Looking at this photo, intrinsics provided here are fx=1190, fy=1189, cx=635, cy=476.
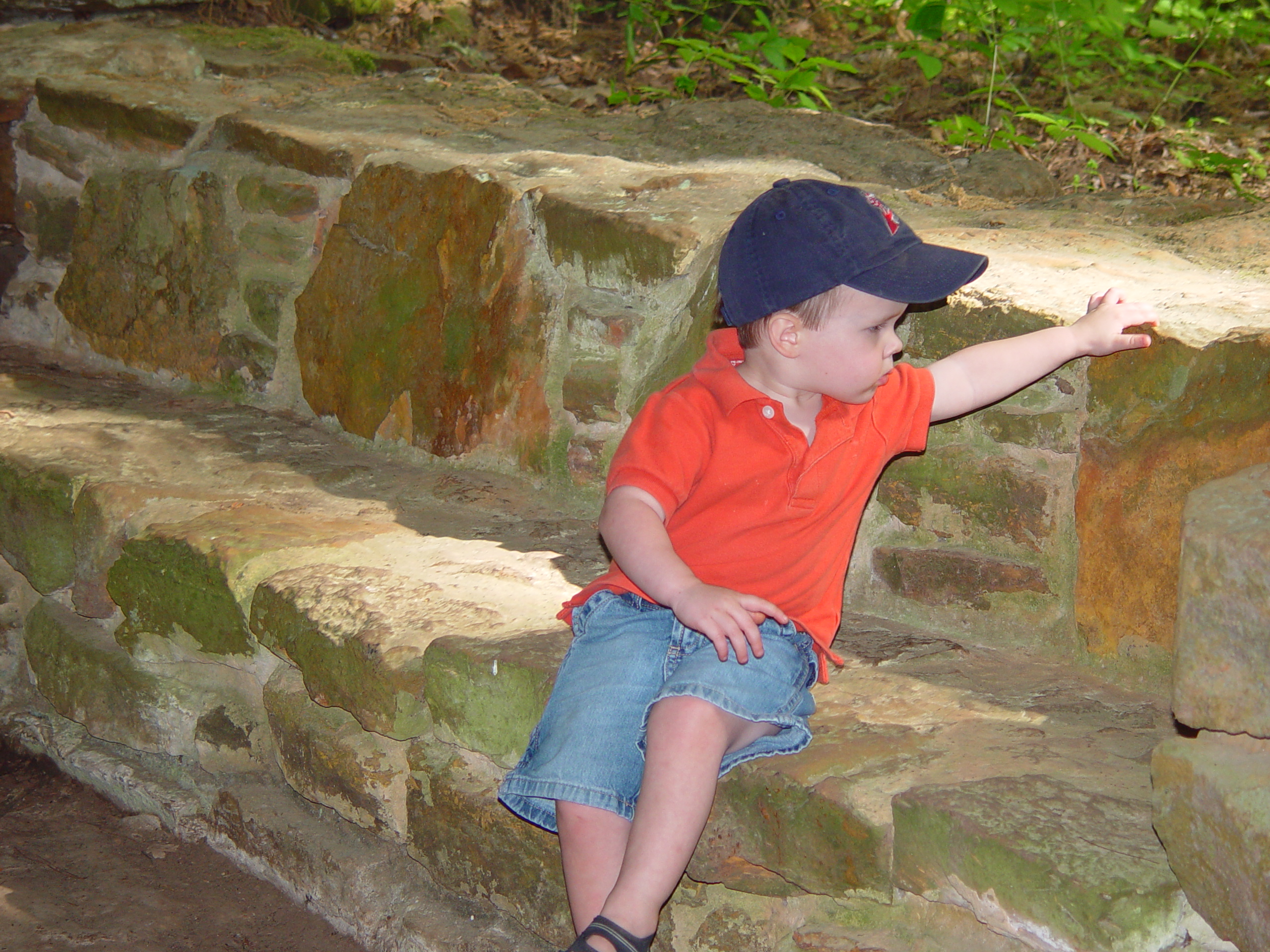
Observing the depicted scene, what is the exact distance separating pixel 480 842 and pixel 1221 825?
1171 mm

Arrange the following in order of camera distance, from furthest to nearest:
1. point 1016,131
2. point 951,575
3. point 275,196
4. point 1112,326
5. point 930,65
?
point 1016,131, point 930,65, point 275,196, point 951,575, point 1112,326

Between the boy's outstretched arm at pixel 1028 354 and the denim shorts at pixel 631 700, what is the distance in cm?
43

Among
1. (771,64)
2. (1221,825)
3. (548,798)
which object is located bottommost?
(548,798)

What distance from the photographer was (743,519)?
1.70m

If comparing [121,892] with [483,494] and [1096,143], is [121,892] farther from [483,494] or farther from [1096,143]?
[1096,143]

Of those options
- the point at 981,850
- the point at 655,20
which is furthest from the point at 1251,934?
the point at 655,20

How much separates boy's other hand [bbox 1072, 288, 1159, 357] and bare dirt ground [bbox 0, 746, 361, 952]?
160 centimetres

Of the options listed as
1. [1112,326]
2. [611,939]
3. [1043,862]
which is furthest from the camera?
[1112,326]

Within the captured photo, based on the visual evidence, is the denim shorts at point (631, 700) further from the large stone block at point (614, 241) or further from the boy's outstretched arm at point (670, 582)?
the large stone block at point (614, 241)

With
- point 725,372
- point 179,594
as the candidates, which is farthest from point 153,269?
point 725,372

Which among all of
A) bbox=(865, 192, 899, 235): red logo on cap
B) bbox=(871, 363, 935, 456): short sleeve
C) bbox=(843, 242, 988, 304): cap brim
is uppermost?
→ bbox=(865, 192, 899, 235): red logo on cap

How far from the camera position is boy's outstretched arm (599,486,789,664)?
148 centimetres

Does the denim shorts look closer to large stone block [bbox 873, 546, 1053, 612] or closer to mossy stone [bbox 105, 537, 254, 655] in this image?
large stone block [bbox 873, 546, 1053, 612]

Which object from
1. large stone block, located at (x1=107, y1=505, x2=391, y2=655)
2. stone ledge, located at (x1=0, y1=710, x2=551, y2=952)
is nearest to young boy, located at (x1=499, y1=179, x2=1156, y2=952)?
stone ledge, located at (x1=0, y1=710, x2=551, y2=952)
